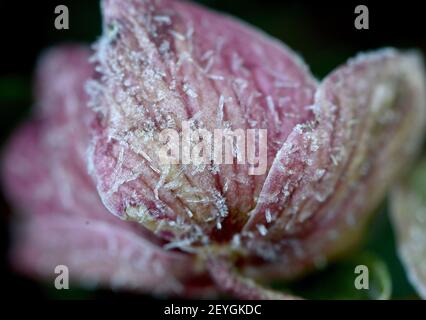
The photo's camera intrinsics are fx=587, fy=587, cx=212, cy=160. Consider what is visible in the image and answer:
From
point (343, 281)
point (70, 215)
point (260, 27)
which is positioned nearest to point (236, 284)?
point (343, 281)

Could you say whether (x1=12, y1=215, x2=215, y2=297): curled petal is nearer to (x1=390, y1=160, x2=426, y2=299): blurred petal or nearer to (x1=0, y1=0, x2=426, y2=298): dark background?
(x1=0, y1=0, x2=426, y2=298): dark background

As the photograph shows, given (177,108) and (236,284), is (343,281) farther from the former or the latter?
(177,108)

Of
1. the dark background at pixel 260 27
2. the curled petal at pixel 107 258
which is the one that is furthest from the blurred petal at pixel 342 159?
the dark background at pixel 260 27

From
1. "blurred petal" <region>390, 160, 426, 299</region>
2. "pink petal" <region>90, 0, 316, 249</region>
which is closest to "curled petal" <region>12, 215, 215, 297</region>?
"pink petal" <region>90, 0, 316, 249</region>

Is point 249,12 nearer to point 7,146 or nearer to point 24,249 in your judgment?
point 7,146

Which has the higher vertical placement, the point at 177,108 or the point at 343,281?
the point at 177,108
